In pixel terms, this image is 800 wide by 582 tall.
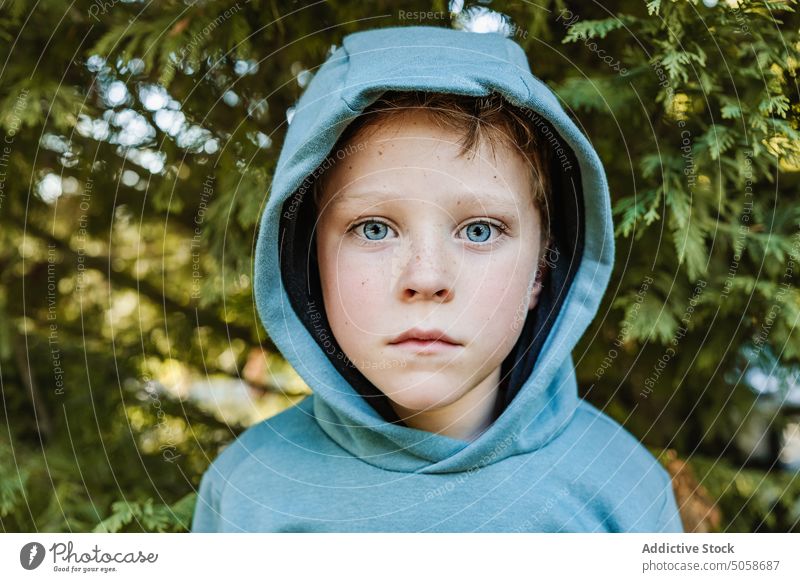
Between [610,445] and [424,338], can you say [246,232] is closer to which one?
[424,338]

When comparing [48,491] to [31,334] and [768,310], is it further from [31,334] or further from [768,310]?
[768,310]

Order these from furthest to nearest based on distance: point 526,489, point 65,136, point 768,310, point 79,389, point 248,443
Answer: point 79,389 < point 65,136 < point 768,310 < point 248,443 < point 526,489

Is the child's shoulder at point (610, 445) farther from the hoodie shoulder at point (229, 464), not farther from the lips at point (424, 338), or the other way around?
the hoodie shoulder at point (229, 464)

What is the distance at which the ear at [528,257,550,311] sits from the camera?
3.73 feet

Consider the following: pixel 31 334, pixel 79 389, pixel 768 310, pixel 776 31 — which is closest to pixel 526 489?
pixel 768 310

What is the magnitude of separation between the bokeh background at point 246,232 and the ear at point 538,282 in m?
0.18

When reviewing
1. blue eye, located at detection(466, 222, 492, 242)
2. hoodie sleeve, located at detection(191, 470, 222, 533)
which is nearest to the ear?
blue eye, located at detection(466, 222, 492, 242)

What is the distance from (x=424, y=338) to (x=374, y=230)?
0.51ft

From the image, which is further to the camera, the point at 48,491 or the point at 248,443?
the point at 48,491

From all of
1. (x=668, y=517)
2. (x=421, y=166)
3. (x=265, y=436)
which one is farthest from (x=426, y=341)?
(x=668, y=517)

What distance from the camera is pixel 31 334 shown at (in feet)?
5.26

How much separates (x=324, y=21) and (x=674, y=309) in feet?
2.60
